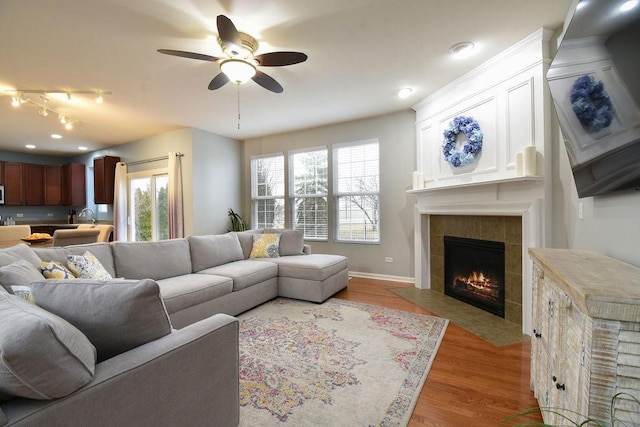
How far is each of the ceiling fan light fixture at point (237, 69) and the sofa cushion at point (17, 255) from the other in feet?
6.70

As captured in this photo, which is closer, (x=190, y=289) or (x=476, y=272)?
(x=190, y=289)

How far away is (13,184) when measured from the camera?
21.1 ft

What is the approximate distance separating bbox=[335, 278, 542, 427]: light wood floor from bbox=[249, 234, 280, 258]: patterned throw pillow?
2.43m

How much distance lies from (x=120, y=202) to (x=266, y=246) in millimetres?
4051

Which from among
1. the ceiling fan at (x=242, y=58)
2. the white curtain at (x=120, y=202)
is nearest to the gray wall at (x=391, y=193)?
the ceiling fan at (x=242, y=58)

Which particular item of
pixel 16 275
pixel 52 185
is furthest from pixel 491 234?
pixel 52 185

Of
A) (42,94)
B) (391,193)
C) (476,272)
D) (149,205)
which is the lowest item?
(476,272)

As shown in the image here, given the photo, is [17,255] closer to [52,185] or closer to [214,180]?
[214,180]

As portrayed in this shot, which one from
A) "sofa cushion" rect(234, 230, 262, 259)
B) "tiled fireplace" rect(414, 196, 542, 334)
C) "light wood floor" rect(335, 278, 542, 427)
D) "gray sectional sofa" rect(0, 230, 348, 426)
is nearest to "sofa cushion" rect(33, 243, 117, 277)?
"gray sectional sofa" rect(0, 230, 348, 426)

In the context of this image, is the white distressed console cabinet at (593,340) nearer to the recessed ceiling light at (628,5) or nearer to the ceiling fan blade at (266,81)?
the recessed ceiling light at (628,5)

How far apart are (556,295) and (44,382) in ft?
6.30

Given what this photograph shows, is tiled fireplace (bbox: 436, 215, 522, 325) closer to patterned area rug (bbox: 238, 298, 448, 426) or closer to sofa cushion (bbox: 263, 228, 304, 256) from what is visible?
patterned area rug (bbox: 238, 298, 448, 426)

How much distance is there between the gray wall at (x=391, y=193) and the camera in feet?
14.2

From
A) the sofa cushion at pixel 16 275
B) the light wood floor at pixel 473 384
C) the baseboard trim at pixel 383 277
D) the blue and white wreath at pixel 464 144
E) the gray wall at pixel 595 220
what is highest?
the blue and white wreath at pixel 464 144
